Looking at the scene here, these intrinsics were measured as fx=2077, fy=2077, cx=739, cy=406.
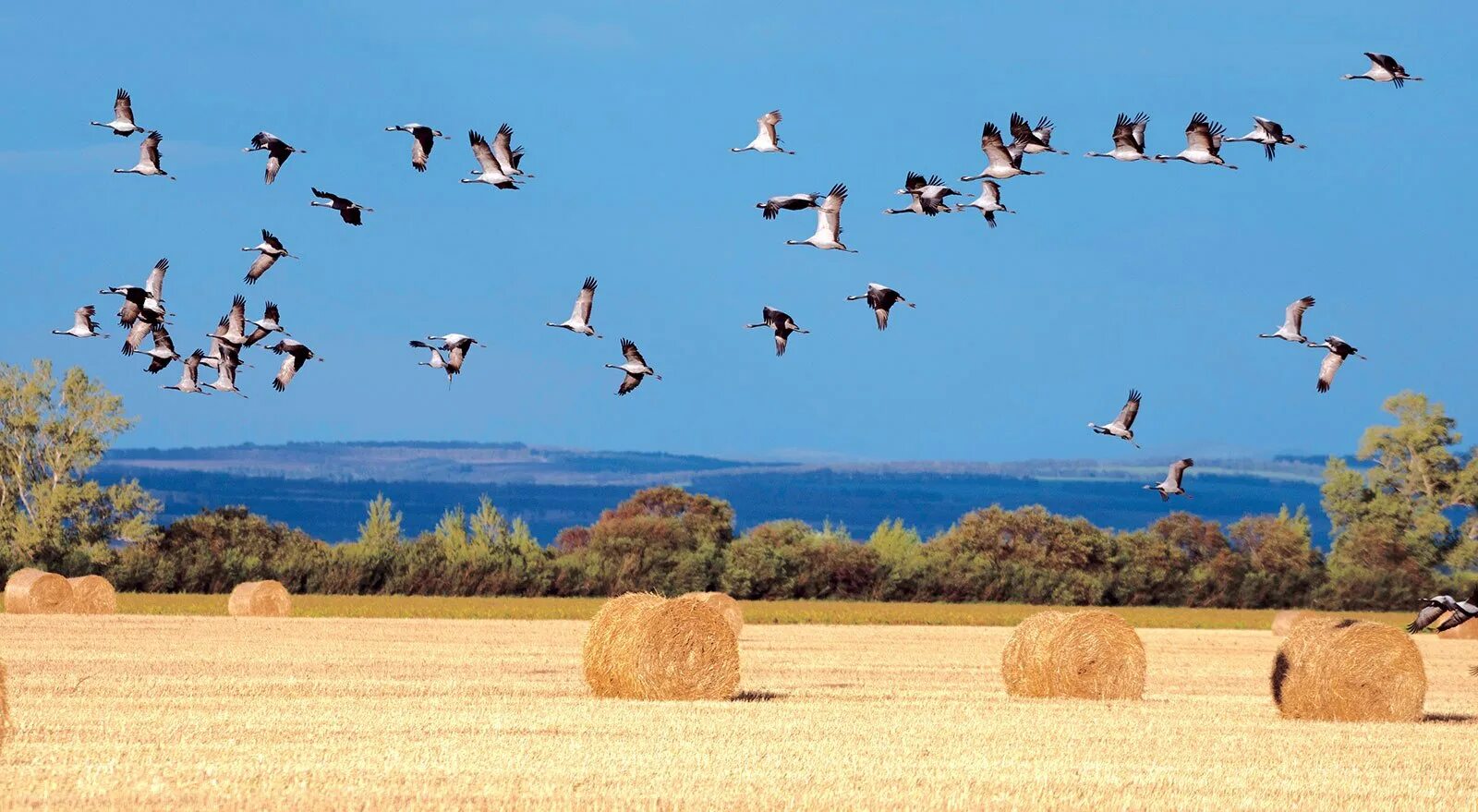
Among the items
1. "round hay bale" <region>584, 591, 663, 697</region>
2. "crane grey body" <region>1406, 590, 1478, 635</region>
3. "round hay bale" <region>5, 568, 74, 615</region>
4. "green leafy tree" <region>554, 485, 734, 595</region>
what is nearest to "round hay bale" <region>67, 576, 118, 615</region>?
"round hay bale" <region>5, 568, 74, 615</region>

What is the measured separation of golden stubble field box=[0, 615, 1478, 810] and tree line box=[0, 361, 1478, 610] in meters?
30.9

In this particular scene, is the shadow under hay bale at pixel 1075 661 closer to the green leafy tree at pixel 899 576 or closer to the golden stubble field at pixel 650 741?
the golden stubble field at pixel 650 741

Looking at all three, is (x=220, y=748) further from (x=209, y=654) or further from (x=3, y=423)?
(x=3, y=423)

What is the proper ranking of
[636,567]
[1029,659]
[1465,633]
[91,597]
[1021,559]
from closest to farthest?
[1029,659], [91,597], [1465,633], [636,567], [1021,559]

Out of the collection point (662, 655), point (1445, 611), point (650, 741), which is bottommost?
point (650, 741)

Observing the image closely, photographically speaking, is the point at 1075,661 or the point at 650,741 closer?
the point at 650,741

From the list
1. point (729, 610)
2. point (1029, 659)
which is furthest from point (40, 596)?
point (1029, 659)

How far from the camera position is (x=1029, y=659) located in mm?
29172

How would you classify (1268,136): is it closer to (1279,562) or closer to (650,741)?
(650,741)

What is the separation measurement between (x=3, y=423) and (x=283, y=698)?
54.7 metres

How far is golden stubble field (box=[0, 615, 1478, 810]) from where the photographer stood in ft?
58.4

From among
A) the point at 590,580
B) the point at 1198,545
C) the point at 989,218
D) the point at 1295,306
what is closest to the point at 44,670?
the point at 989,218

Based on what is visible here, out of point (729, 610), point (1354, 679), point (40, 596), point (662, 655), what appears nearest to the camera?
point (1354, 679)

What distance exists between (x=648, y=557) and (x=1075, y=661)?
41202 millimetres
